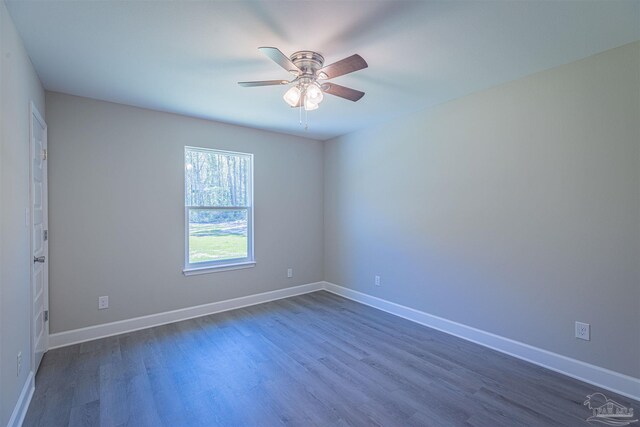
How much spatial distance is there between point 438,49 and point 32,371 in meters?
3.84

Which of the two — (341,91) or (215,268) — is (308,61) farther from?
(215,268)

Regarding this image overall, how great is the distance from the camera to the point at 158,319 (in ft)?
11.3

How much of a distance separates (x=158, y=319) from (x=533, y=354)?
12.5ft

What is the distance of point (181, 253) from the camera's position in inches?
142

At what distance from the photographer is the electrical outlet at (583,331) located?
2.29 meters

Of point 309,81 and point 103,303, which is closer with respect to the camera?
point 309,81

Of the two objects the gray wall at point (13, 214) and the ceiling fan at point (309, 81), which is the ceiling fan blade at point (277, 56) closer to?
the ceiling fan at point (309, 81)

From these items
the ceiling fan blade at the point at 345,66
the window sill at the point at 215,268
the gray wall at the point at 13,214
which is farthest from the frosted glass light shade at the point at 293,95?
the window sill at the point at 215,268

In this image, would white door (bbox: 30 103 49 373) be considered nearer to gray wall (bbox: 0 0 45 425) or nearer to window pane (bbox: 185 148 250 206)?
gray wall (bbox: 0 0 45 425)

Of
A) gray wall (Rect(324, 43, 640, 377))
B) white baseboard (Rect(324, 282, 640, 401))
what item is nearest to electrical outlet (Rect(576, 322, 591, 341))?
gray wall (Rect(324, 43, 640, 377))

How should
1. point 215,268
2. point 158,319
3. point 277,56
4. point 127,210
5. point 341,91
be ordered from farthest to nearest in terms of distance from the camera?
point 215,268 → point 158,319 → point 127,210 → point 341,91 → point 277,56

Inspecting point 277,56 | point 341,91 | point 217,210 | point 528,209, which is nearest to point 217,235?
point 217,210

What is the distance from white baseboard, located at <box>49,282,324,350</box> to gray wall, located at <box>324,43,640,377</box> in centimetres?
164

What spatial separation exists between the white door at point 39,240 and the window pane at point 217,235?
1.34 m
